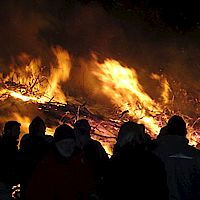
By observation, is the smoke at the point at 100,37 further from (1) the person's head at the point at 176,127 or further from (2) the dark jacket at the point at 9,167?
(1) the person's head at the point at 176,127

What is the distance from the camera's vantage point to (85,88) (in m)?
10.0

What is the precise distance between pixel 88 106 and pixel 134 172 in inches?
250

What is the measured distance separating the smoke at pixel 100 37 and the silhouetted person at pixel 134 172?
6.36m

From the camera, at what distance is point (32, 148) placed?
4.97 m

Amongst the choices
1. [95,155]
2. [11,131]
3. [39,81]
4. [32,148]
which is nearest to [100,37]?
[39,81]

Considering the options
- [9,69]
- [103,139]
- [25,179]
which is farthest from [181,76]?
[25,179]

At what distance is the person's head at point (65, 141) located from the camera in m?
4.07

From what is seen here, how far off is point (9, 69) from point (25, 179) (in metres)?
5.40

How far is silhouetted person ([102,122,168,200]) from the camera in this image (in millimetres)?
3340

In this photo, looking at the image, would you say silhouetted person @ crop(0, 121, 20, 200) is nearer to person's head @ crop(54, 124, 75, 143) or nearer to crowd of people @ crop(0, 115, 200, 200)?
crowd of people @ crop(0, 115, 200, 200)

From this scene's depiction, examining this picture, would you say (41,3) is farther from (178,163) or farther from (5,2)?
(178,163)

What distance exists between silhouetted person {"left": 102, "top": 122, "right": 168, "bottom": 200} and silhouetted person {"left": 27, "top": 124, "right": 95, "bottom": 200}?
668mm

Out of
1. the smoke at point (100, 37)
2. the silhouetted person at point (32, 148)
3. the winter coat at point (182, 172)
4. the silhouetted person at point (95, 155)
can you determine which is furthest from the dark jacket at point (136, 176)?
the smoke at point (100, 37)

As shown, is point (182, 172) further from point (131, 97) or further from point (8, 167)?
point (131, 97)
